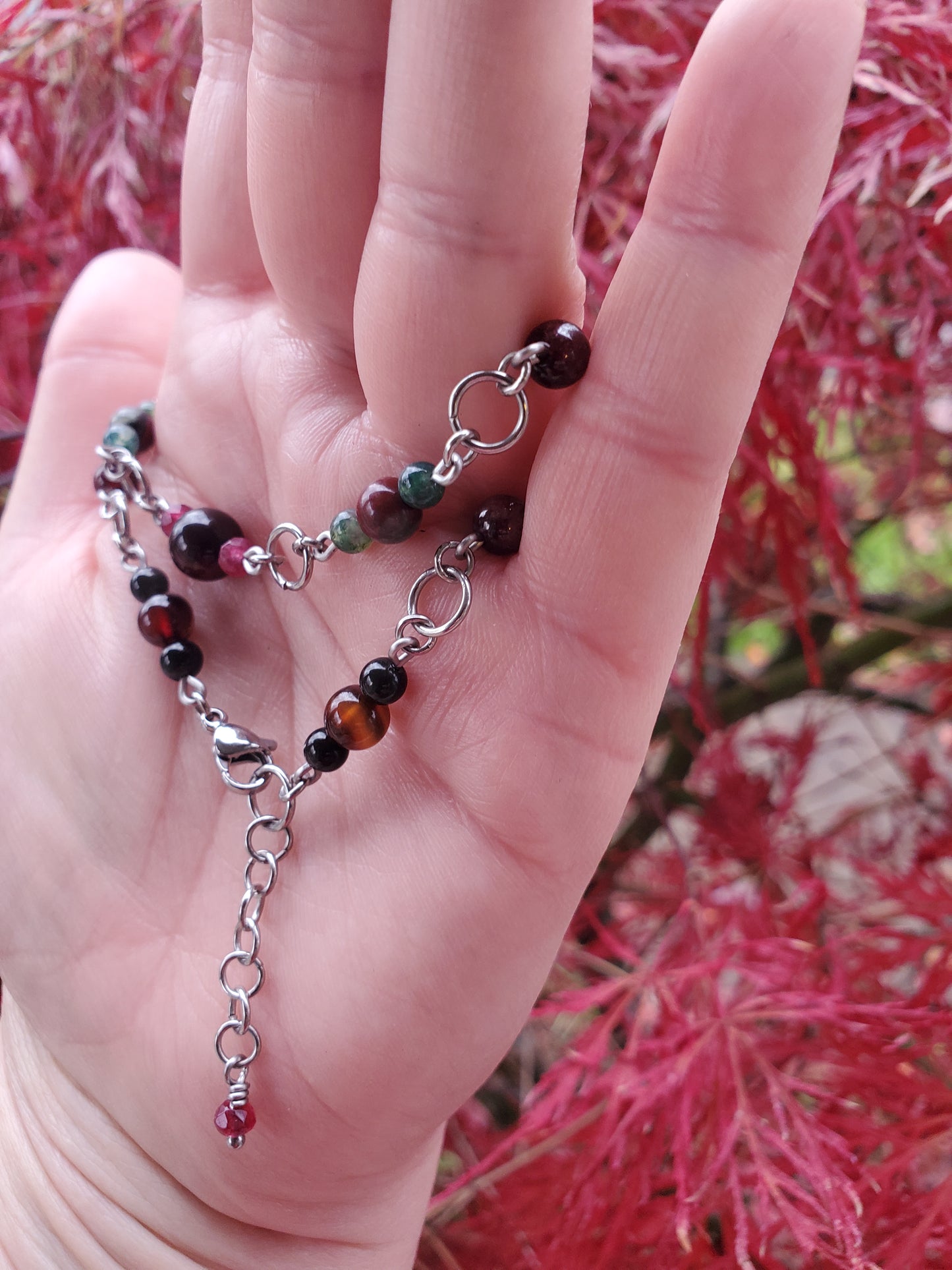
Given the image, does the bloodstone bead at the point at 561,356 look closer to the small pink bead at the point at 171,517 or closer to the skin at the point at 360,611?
the skin at the point at 360,611

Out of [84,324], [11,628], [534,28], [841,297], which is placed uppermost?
[534,28]

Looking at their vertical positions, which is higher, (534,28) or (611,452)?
(534,28)

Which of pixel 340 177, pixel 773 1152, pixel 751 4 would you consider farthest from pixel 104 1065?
pixel 751 4

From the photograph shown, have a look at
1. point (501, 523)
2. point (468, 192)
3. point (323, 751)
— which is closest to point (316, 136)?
point (468, 192)

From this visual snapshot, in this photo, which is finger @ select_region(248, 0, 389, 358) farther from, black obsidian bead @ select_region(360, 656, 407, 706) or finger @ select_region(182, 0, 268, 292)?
black obsidian bead @ select_region(360, 656, 407, 706)

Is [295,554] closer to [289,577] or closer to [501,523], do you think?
[289,577]

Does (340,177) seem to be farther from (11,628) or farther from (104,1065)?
(104,1065)
